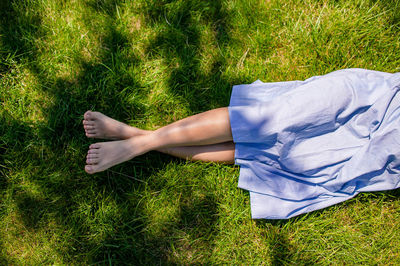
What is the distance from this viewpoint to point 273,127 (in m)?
1.71

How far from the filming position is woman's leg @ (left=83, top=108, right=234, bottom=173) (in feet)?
6.10

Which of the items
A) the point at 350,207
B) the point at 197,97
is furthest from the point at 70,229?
the point at 350,207

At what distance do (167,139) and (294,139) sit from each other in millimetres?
829

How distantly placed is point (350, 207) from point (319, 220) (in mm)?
262

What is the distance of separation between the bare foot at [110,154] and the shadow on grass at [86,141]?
0.17 m

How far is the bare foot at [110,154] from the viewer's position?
1985 millimetres

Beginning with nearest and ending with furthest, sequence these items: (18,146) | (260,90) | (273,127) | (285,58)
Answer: (273,127), (260,90), (18,146), (285,58)

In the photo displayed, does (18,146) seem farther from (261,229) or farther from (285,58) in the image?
(285,58)

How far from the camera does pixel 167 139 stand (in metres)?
1.95

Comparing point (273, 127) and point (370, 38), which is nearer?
point (273, 127)

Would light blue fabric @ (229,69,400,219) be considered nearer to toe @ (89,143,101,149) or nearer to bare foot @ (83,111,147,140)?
bare foot @ (83,111,147,140)

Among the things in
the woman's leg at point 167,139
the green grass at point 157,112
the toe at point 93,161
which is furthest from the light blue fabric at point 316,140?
the toe at point 93,161

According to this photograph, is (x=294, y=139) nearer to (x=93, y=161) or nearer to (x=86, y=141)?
(x=93, y=161)

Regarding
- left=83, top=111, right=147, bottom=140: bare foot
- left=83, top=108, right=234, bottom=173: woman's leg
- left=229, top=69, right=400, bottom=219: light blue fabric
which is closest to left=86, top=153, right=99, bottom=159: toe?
left=83, top=108, right=234, bottom=173: woman's leg
